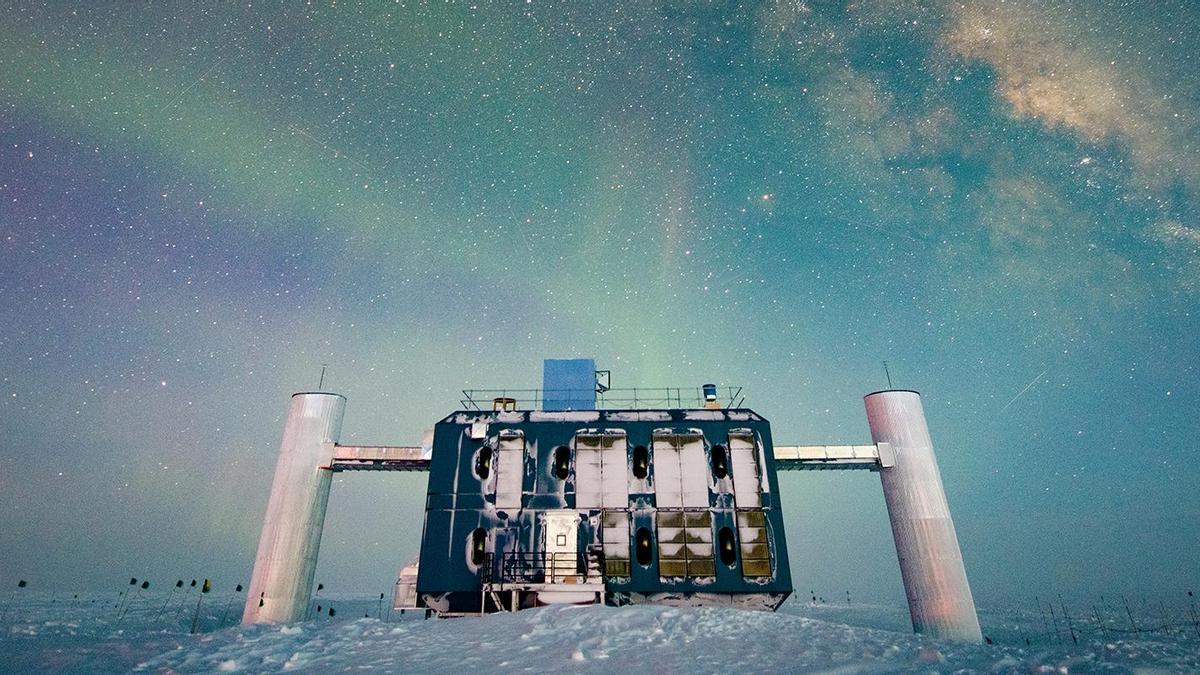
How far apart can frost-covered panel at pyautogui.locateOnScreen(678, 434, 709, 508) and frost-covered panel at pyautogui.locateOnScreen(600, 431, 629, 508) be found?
8.53ft

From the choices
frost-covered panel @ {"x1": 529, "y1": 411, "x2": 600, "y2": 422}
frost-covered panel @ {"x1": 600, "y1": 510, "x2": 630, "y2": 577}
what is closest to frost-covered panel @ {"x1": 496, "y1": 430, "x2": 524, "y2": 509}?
frost-covered panel @ {"x1": 529, "y1": 411, "x2": 600, "y2": 422}

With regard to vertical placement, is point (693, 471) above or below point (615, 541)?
above

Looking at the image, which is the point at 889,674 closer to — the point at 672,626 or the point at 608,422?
the point at 672,626

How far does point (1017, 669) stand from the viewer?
11266mm

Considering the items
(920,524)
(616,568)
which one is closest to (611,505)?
(616,568)

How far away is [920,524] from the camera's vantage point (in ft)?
85.9

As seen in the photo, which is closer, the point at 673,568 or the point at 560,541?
the point at 673,568

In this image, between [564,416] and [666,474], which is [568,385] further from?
[666,474]

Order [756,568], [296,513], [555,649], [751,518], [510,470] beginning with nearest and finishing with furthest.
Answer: [555,649], [756,568], [751,518], [510,470], [296,513]

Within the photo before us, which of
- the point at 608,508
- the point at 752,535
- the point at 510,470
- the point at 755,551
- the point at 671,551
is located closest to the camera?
the point at 755,551

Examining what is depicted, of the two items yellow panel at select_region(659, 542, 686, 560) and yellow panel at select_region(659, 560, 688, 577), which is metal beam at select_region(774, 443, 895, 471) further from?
yellow panel at select_region(659, 560, 688, 577)

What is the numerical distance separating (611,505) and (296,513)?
15.1m

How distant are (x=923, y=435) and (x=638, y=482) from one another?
14.7 m

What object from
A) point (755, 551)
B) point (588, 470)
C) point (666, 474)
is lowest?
point (755, 551)
